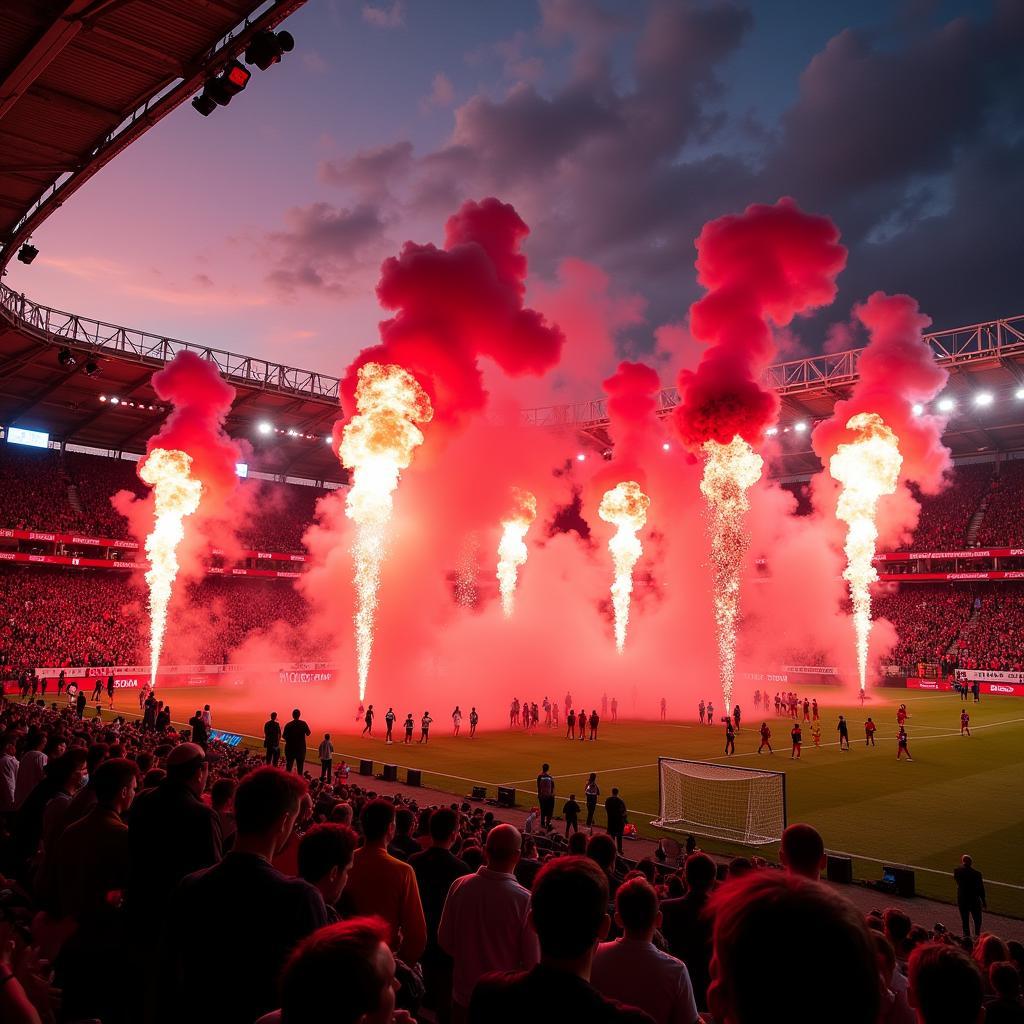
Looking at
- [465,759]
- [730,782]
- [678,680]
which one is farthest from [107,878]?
[678,680]

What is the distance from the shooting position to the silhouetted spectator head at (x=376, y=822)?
16.3 feet

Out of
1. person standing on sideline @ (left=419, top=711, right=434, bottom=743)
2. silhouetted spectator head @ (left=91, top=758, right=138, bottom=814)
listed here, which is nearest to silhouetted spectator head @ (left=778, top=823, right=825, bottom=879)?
silhouetted spectator head @ (left=91, top=758, right=138, bottom=814)

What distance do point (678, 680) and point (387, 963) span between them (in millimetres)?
49668

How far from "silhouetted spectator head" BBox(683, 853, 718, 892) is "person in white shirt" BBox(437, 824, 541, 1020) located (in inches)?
74.4

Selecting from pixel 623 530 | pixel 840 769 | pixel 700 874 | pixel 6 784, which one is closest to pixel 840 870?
pixel 700 874

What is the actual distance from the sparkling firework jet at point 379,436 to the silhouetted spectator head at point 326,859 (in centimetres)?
2874

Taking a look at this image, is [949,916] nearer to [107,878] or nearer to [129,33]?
[107,878]

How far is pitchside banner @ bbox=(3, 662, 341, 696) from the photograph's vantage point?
43688 millimetres

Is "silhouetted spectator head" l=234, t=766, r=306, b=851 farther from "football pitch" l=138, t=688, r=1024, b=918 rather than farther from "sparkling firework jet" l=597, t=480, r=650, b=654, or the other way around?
"sparkling firework jet" l=597, t=480, r=650, b=654

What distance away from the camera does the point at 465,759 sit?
27250mm

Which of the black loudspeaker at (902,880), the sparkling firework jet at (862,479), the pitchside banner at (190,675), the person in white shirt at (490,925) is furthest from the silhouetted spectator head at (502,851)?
the sparkling firework jet at (862,479)

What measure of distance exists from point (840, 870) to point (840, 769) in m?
12.6

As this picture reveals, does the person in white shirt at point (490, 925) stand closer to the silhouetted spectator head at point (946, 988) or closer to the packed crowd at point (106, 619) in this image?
the silhouetted spectator head at point (946, 988)

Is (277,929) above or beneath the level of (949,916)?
above
